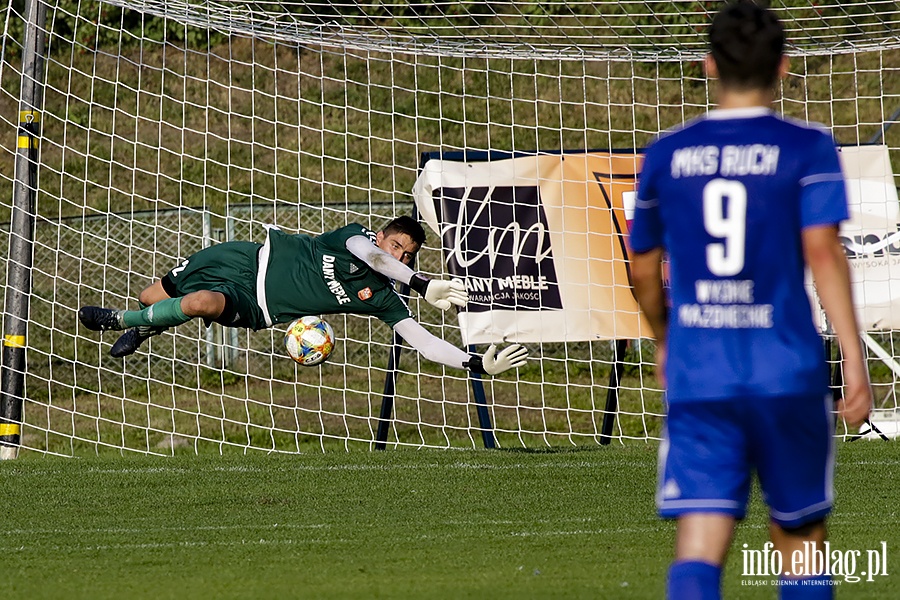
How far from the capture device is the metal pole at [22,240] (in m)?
9.37

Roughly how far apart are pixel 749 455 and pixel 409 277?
5078mm

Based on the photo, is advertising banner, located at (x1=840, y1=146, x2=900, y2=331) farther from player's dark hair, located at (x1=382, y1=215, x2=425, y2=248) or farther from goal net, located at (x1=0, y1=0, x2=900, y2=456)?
player's dark hair, located at (x1=382, y1=215, x2=425, y2=248)

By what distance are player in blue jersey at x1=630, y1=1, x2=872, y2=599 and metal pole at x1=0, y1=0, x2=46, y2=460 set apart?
7128 millimetres

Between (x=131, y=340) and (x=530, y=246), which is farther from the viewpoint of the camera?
(x=530, y=246)

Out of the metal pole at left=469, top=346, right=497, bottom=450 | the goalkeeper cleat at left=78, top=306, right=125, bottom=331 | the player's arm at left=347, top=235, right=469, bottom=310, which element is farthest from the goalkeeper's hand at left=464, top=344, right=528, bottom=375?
the goalkeeper cleat at left=78, top=306, right=125, bottom=331

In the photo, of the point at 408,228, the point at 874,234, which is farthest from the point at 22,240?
the point at 874,234

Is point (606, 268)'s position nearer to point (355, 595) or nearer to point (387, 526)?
point (387, 526)

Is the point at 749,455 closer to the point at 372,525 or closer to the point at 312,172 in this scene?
the point at 372,525

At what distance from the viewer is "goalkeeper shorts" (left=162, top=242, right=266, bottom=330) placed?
892 cm

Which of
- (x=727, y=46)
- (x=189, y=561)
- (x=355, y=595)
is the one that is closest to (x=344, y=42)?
(x=189, y=561)

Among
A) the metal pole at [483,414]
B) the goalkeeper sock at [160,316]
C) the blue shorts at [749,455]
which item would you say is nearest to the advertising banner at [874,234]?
the metal pole at [483,414]

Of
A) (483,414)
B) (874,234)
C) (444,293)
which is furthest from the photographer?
(874,234)

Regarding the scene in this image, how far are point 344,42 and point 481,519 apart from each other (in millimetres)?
5046

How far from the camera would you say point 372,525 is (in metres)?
6.52
